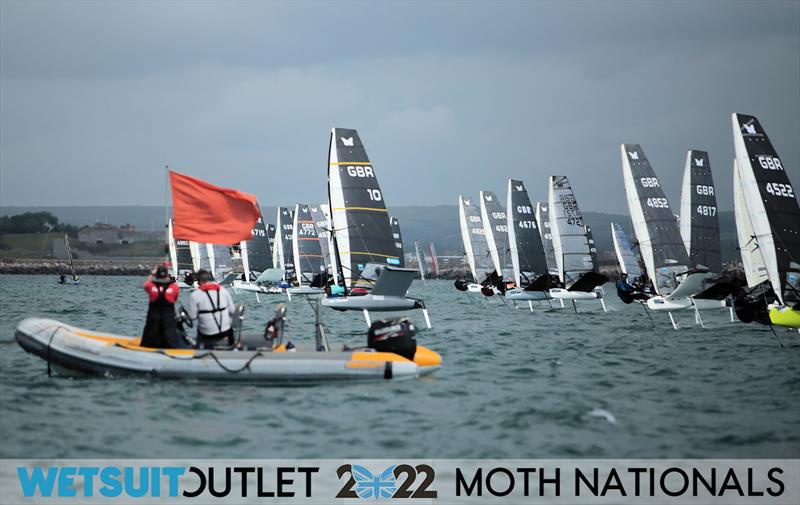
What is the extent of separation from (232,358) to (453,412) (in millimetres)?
3934

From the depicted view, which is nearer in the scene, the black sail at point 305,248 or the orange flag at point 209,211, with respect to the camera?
the orange flag at point 209,211

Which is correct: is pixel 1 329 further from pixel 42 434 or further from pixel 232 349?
pixel 42 434

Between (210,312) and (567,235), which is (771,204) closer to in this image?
(210,312)

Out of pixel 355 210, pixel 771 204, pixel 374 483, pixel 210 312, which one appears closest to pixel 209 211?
pixel 210 312

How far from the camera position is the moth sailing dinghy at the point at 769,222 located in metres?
23.4

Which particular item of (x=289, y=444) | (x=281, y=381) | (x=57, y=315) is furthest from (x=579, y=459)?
(x=57, y=315)

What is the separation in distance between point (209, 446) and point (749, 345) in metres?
17.1

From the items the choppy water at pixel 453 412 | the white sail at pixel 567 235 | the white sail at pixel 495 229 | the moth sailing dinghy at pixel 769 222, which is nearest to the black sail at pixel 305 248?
the white sail at pixel 495 229

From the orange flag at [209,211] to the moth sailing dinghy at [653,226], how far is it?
2149 centimetres

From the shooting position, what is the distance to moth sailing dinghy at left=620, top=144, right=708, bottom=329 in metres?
36.3

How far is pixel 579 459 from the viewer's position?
412 inches

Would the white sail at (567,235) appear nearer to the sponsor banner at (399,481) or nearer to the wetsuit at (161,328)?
the wetsuit at (161,328)

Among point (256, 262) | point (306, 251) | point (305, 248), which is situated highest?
point (305, 248)

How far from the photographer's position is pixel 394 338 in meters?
16.1
